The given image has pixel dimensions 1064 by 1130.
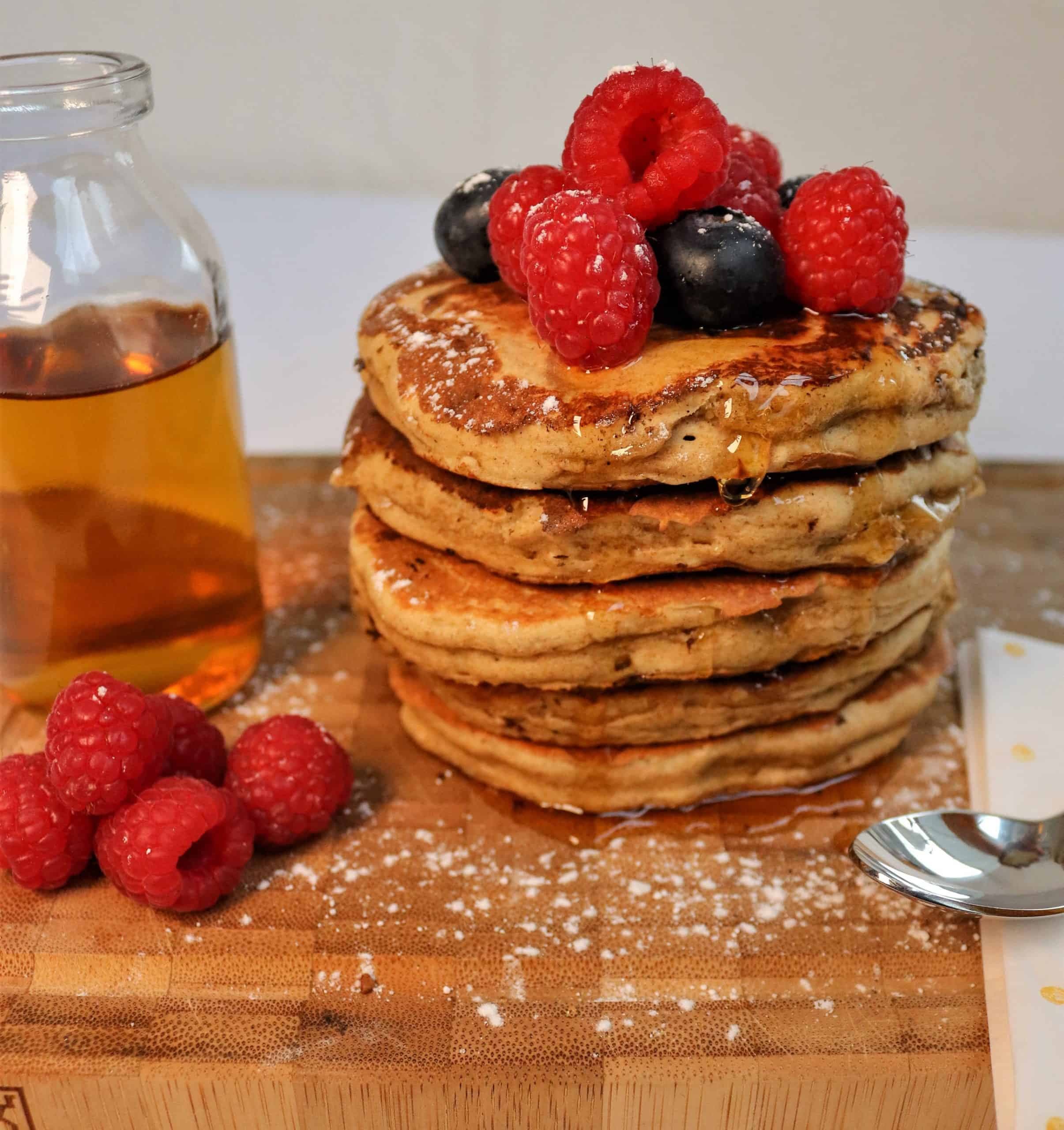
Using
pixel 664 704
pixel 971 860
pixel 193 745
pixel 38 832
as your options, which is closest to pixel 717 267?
pixel 664 704

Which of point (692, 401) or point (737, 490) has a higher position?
point (692, 401)

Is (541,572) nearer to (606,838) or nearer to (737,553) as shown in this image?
(737,553)

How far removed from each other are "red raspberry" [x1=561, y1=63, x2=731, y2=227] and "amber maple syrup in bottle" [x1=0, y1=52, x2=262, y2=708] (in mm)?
671

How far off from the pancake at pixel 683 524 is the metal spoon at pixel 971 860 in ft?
1.22

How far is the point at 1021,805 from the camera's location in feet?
5.52

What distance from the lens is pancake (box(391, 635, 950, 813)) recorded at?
5.47ft

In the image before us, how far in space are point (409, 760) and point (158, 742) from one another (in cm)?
43

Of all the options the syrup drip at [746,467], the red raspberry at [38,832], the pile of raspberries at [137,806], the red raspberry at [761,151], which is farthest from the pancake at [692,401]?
the red raspberry at [38,832]

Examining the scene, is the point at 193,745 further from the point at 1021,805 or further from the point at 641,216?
the point at 1021,805

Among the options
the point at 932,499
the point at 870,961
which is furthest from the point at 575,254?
the point at 870,961

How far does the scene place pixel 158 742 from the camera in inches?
60.3

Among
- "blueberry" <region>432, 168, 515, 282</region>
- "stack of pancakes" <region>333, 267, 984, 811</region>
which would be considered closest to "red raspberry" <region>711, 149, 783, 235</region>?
"stack of pancakes" <region>333, 267, 984, 811</region>

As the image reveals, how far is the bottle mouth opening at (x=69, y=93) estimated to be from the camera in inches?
62.6

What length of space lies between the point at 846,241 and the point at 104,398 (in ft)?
3.46
